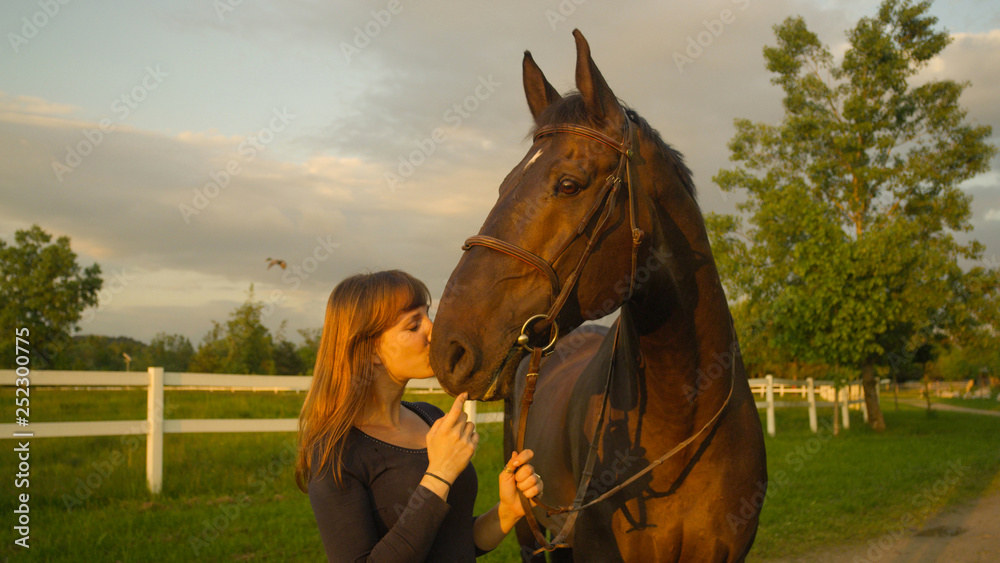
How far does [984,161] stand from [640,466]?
22.2m

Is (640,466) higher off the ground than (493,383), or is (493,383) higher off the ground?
(493,383)

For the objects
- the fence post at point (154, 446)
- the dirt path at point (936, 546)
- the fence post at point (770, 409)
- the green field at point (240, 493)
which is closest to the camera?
the green field at point (240, 493)

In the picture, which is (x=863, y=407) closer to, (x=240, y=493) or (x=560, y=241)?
(x=240, y=493)

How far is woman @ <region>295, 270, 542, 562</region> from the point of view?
1592 mm

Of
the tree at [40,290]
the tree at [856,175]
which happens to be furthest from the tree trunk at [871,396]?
the tree at [40,290]

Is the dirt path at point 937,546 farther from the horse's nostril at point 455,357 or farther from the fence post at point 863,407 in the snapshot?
the fence post at point 863,407

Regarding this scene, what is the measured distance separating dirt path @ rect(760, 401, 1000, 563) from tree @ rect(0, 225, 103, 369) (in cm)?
3167

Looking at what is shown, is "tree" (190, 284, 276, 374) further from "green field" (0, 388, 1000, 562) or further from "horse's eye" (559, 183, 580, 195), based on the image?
"horse's eye" (559, 183, 580, 195)

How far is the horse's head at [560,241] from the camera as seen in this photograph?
168cm

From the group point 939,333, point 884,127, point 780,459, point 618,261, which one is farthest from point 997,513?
point 884,127

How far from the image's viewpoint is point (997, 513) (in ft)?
22.0

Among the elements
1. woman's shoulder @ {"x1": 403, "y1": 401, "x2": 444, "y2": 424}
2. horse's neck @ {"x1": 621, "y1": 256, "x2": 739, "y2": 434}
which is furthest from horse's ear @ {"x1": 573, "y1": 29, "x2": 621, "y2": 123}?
woman's shoulder @ {"x1": 403, "y1": 401, "x2": 444, "y2": 424}

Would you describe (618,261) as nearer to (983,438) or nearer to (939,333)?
(983,438)

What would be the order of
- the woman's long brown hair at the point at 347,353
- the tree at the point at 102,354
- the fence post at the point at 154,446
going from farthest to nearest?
the tree at the point at 102,354 < the fence post at the point at 154,446 < the woman's long brown hair at the point at 347,353
